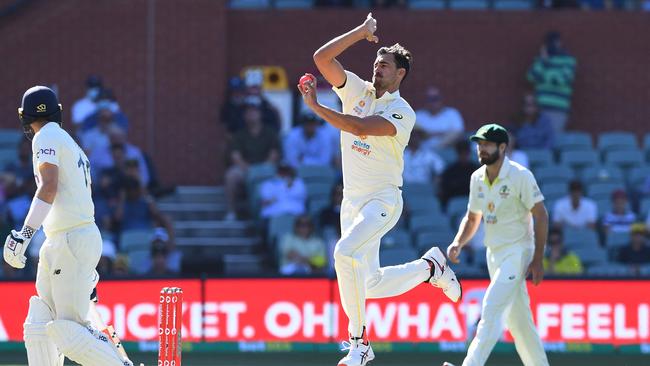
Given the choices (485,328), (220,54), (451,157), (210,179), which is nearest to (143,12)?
(220,54)

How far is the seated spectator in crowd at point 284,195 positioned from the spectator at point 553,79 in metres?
3.96

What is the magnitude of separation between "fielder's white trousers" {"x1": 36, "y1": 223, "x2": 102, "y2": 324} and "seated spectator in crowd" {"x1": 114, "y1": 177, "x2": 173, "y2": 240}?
6.86 metres

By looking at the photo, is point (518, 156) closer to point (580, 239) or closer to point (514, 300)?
point (580, 239)

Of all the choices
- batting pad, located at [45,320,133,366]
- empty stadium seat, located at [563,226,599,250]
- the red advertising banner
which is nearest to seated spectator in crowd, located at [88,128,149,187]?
the red advertising banner

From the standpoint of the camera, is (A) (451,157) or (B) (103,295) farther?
(A) (451,157)

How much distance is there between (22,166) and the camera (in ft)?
53.0

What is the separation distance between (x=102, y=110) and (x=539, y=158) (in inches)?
208

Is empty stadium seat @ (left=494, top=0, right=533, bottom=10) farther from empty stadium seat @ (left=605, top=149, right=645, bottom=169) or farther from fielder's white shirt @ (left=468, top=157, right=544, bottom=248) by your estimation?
fielder's white shirt @ (left=468, top=157, right=544, bottom=248)

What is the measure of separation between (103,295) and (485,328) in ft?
15.8

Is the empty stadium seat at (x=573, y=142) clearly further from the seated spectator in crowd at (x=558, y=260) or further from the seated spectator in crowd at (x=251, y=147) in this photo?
the seated spectator in crowd at (x=251, y=147)

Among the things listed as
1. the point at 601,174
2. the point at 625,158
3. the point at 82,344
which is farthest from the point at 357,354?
the point at 625,158

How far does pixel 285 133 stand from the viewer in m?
18.4

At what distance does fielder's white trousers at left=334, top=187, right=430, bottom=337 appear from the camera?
9141 millimetres

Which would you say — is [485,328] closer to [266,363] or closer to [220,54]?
[266,363]
